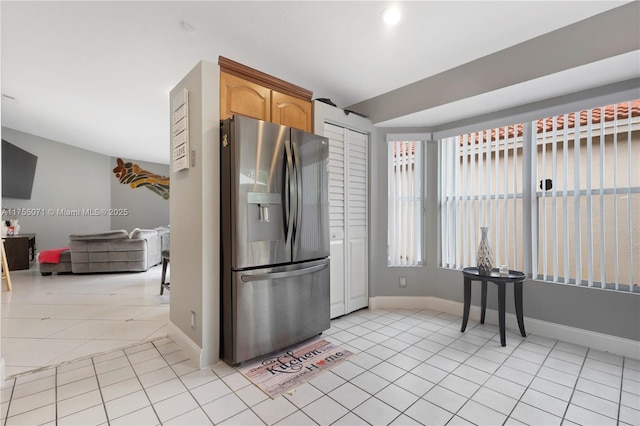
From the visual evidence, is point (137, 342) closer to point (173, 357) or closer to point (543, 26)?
point (173, 357)

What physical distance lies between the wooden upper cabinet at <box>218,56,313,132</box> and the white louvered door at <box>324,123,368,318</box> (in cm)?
41

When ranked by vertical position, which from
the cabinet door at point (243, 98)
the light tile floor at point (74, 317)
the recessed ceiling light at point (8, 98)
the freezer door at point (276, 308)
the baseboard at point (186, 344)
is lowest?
the light tile floor at point (74, 317)

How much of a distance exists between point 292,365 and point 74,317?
262cm

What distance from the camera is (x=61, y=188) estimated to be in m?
7.09

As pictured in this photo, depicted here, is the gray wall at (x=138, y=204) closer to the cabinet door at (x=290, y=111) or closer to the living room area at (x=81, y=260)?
the living room area at (x=81, y=260)

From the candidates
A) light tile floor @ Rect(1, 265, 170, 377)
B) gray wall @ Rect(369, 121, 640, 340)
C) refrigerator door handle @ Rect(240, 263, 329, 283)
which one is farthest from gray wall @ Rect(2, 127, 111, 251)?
gray wall @ Rect(369, 121, 640, 340)

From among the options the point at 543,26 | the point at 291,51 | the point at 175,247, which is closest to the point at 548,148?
the point at 543,26

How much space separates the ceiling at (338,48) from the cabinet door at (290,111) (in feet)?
1.22

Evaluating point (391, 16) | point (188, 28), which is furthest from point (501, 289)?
point (188, 28)

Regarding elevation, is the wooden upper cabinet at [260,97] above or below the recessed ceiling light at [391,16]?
below

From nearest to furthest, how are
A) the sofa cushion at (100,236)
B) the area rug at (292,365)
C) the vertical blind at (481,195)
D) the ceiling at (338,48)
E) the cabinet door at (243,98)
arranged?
1. the area rug at (292,365)
2. the ceiling at (338,48)
3. the cabinet door at (243,98)
4. the vertical blind at (481,195)
5. the sofa cushion at (100,236)

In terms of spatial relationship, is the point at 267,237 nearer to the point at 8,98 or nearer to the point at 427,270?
the point at 427,270

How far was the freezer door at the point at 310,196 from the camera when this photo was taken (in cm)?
239

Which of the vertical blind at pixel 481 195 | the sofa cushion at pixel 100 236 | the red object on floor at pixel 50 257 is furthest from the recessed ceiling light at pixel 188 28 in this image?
the red object on floor at pixel 50 257
